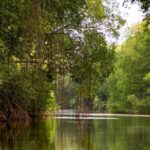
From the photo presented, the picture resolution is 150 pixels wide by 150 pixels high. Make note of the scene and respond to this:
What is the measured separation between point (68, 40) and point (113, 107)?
40.7 meters

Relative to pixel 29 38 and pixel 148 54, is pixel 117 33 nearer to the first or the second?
pixel 29 38

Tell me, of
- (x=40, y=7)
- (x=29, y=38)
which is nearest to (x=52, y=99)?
(x=29, y=38)

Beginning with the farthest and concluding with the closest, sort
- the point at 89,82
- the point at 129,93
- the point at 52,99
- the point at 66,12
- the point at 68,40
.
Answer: the point at 129,93 < the point at 52,99 < the point at 89,82 < the point at 68,40 < the point at 66,12

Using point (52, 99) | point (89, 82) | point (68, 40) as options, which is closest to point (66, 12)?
point (68, 40)

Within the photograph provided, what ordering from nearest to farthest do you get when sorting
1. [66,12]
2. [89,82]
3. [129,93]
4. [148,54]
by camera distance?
[66,12] → [89,82] → [148,54] → [129,93]

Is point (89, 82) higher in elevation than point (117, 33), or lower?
lower

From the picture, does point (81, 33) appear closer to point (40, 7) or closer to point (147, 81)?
point (40, 7)

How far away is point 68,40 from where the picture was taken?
24.2 m

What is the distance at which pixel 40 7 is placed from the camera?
13836 millimetres

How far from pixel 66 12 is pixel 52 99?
26.3 metres

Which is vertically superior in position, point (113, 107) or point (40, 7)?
point (40, 7)

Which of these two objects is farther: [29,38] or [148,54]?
[148,54]

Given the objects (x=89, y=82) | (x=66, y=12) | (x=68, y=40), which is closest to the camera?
(x=66, y=12)

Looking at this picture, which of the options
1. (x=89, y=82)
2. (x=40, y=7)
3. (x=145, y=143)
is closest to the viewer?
(x=40, y=7)
